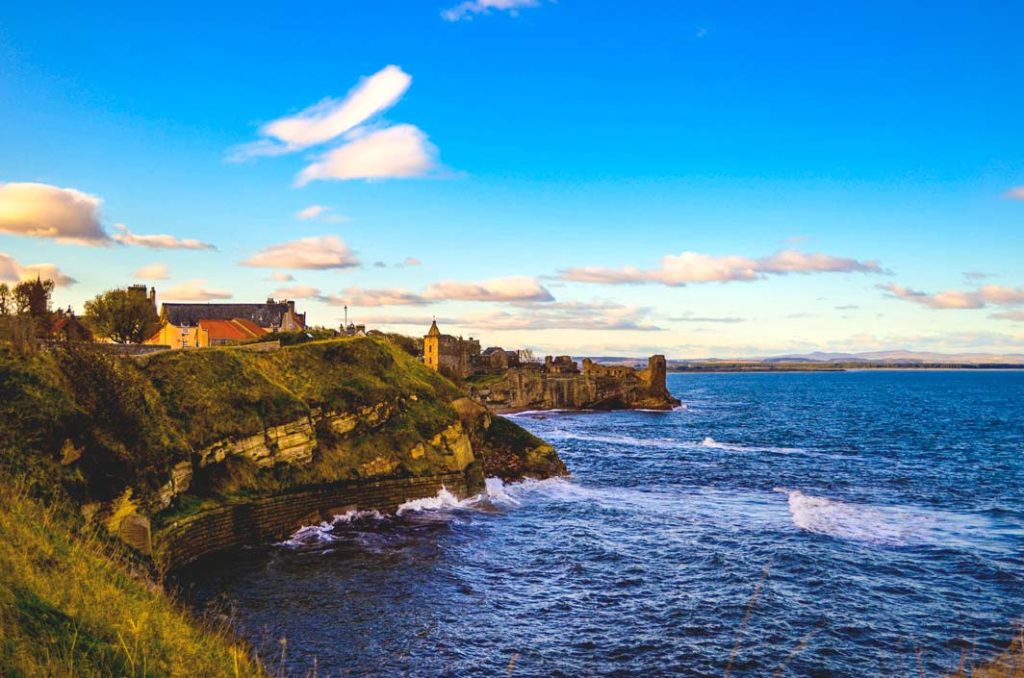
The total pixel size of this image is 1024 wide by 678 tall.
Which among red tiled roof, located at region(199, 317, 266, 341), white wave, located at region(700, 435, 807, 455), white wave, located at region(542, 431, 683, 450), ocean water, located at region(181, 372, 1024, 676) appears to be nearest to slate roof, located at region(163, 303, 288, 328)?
red tiled roof, located at region(199, 317, 266, 341)

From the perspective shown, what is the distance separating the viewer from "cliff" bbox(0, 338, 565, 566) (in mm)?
25719

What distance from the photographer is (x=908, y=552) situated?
108 feet

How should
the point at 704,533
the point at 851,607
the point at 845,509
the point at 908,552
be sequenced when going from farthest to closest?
the point at 845,509 → the point at 704,533 → the point at 908,552 → the point at 851,607

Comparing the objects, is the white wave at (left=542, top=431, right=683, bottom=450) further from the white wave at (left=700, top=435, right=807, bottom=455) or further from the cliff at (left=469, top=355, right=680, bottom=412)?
the cliff at (left=469, top=355, right=680, bottom=412)

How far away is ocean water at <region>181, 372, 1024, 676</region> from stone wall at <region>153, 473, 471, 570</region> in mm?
914

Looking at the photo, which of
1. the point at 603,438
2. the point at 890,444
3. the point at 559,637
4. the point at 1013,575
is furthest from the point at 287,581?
the point at 890,444

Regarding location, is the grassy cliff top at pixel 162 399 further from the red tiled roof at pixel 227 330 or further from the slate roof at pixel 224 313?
the slate roof at pixel 224 313

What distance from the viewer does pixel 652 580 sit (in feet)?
95.6

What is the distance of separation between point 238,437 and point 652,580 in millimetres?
20484

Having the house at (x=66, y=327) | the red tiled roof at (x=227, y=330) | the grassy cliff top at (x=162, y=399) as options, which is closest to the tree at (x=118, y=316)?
the house at (x=66, y=327)

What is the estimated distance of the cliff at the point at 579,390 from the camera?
133 m

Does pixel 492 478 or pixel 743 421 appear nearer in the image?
pixel 492 478

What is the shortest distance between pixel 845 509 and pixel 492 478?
73.8 ft

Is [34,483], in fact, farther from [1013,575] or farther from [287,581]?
[1013,575]
